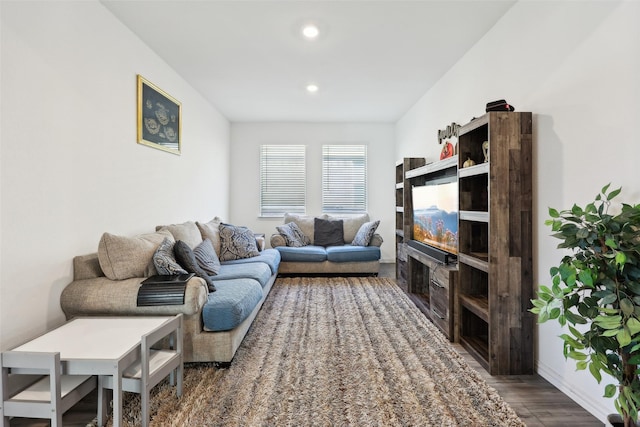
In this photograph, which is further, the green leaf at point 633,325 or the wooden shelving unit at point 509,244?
the wooden shelving unit at point 509,244

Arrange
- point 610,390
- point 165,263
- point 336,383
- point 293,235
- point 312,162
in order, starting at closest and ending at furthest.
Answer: point 610,390
point 336,383
point 165,263
point 293,235
point 312,162

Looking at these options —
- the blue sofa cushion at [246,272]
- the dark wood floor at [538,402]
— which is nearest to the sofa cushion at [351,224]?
the blue sofa cushion at [246,272]

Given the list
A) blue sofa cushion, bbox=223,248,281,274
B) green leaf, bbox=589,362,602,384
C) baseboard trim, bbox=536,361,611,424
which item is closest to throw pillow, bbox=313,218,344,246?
blue sofa cushion, bbox=223,248,281,274

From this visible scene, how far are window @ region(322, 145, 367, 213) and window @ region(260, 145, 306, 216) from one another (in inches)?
18.2

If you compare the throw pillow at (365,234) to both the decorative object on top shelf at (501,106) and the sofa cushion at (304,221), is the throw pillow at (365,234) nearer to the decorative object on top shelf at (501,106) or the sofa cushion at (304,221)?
the sofa cushion at (304,221)

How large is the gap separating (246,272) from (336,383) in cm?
154

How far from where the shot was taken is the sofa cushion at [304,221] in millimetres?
5652

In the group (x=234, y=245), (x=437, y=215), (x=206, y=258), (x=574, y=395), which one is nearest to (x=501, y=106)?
(x=437, y=215)

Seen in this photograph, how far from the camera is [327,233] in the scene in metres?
5.55

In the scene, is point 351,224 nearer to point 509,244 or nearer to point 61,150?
point 509,244

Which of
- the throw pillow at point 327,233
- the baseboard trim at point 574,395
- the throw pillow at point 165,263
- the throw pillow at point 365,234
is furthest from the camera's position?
the throw pillow at point 327,233

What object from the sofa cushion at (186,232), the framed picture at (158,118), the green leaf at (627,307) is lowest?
the green leaf at (627,307)

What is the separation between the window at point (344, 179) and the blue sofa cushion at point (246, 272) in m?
2.67

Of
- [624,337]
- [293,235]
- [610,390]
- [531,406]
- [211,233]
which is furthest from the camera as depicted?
[293,235]
